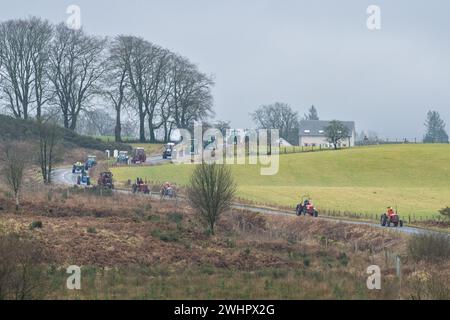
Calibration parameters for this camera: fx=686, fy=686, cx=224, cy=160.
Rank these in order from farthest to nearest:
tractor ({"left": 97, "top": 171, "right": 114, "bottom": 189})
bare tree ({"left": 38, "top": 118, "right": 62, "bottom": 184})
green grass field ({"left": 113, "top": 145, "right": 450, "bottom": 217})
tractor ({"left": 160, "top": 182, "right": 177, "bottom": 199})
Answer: bare tree ({"left": 38, "top": 118, "right": 62, "bottom": 184}), tractor ({"left": 97, "top": 171, "right": 114, "bottom": 189}), green grass field ({"left": 113, "top": 145, "right": 450, "bottom": 217}), tractor ({"left": 160, "top": 182, "right": 177, "bottom": 199})

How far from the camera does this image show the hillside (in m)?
81.8

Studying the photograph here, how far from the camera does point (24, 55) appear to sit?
306ft

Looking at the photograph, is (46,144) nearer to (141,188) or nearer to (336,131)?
(141,188)

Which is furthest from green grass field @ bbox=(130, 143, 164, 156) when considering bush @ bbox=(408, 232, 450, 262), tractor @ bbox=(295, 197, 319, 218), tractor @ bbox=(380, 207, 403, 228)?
bush @ bbox=(408, 232, 450, 262)

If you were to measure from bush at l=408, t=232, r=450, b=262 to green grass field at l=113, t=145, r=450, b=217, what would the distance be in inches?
689

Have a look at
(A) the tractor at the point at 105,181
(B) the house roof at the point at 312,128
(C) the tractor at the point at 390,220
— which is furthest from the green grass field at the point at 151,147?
(C) the tractor at the point at 390,220

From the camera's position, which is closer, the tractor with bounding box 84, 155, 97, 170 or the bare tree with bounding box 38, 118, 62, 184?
the bare tree with bounding box 38, 118, 62, 184

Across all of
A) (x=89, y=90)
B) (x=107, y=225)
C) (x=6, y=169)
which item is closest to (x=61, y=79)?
(x=89, y=90)

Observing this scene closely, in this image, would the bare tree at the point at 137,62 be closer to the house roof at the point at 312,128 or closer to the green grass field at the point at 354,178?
the green grass field at the point at 354,178

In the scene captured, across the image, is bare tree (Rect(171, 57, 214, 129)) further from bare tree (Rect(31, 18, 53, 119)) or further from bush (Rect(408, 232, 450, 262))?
bush (Rect(408, 232, 450, 262))

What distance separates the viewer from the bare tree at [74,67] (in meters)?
95.1

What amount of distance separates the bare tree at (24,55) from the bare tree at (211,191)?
5899 cm

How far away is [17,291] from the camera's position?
56.0 feet

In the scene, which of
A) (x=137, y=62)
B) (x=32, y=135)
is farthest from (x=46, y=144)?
(x=137, y=62)
